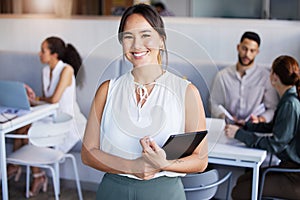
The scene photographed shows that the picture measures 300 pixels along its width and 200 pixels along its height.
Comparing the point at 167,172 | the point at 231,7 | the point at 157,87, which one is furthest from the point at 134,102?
the point at 231,7

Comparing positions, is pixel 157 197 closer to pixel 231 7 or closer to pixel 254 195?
pixel 254 195

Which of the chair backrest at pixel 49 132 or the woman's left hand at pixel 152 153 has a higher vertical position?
the woman's left hand at pixel 152 153

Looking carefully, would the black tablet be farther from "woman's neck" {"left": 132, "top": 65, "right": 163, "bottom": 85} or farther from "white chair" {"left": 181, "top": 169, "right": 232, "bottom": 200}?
"white chair" {"left": 181, "top": 169, "right": 232, "bottom": 200}

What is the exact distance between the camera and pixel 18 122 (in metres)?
2.84

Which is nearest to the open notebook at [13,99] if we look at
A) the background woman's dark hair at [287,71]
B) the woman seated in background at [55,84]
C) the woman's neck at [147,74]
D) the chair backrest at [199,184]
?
the woman seated in background at [55,84]

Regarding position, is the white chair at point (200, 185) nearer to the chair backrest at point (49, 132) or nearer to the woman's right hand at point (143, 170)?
the woman's right hand at point (143, 170)

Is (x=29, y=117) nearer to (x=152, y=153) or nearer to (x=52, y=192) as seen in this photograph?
(x=52, y=192)

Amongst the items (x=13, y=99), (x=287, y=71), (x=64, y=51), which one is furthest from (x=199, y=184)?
(x=64, y=51)

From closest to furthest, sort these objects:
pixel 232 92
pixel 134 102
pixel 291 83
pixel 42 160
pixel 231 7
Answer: pixel 134 102
pixel 291 83
pixel 42 160
pixel 232 92
pixel 231 7

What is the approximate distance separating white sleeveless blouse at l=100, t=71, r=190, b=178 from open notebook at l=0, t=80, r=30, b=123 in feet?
5.17

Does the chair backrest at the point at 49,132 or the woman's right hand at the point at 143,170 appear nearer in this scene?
the woman's right hand at the point at 143,170

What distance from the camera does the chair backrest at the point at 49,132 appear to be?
2.95 meters

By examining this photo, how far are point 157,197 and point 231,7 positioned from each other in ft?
19.3

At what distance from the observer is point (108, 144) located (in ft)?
4.73
